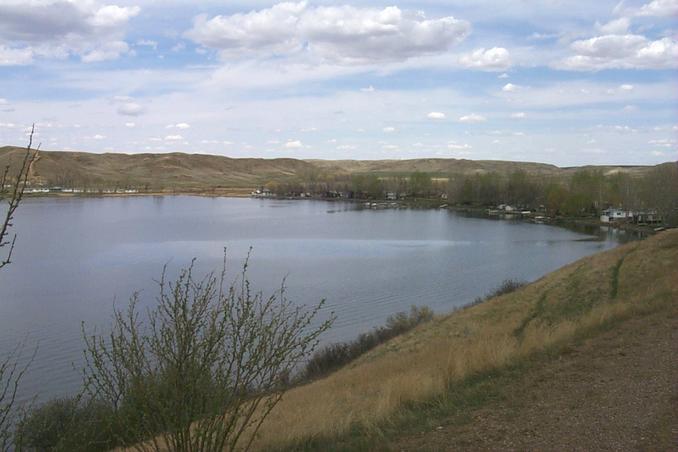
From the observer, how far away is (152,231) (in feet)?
176

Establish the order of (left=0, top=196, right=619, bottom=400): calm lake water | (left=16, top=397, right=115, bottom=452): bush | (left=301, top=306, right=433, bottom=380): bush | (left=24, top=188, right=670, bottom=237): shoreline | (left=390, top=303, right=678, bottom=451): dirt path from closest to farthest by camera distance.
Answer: (left=390, top=303, right=678, bottom=451): dirt path → (left=16, top=397, right=115, bottom=452): bush → (left=301, top=306, right=433, bottom=380): bush → (left=0, top=196, right=619, bottom=400): calm lake water → (left=24, top=188, right=670, bottom=237): shoreline

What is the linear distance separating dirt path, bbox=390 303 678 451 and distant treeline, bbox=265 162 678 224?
56.6 m

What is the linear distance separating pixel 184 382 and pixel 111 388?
0.58 m

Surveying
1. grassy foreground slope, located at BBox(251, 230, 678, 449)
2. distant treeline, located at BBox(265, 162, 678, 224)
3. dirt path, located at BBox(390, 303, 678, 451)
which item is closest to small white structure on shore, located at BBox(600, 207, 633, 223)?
distant treeline, located at BBox(265, 162, 678, 224)

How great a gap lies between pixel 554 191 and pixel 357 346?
65.5 m

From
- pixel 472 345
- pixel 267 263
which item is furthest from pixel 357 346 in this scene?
pixel 267 263

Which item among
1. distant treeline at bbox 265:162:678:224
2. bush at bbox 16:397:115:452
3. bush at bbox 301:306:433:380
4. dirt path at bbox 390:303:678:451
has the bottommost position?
bush at bbox 301:306:433:380

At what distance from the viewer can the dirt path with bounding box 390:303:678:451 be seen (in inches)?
192

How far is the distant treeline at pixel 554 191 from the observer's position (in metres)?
61.6

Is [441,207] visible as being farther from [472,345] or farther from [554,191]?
[472,345]

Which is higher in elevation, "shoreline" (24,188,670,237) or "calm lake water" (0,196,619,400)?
"shoreline" (24,188,670,237)

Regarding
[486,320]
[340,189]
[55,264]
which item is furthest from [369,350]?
[340,189]

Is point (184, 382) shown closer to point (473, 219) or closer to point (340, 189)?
point (473, 219)

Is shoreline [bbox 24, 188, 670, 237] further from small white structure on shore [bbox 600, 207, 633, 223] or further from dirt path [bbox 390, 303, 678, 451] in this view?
dirt path [bbox 390, 303, 678, 451]
